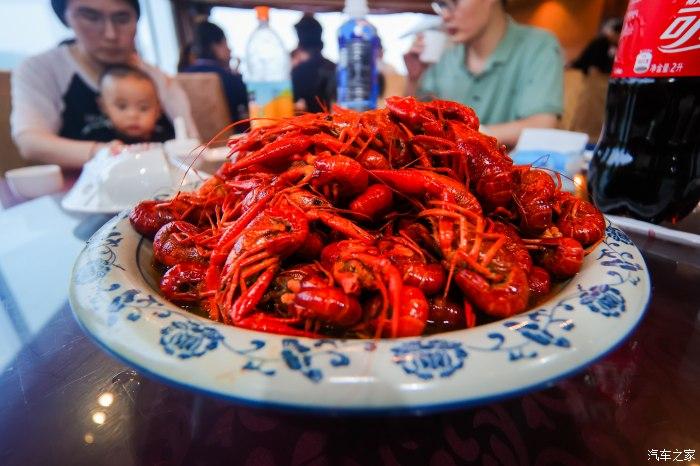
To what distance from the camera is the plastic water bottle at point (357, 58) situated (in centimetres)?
299

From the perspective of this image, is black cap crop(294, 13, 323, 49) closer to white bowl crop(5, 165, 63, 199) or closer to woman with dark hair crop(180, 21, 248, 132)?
woman with dark hair crop(180, 21, 248, 132)

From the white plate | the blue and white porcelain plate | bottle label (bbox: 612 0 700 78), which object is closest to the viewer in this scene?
the blue and white porcelain plate

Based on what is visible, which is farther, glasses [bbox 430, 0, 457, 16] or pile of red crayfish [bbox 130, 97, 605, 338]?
glasses [bbox 430, 0, 457, 16]

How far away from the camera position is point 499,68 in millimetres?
3980

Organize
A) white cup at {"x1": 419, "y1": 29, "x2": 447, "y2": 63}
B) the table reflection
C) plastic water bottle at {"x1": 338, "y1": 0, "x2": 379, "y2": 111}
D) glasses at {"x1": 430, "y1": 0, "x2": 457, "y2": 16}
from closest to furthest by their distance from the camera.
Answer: the table reflection < plastic water bottle at {"x1": 338, "y1": 0, "x2": 379, "y2": 111} < glasses at {"x1": 430, "y1": 0, "x2": 457, "y2": 16} < white cup at {"x1": 419, "y1": 29, "x2": 447, "y2": 63}

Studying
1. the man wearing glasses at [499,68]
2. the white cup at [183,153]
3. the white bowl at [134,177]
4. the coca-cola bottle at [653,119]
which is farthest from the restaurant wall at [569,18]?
the white bowl at [134,177]

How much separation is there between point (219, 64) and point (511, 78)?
12.2 feet

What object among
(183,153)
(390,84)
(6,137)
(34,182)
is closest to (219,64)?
(390,84)

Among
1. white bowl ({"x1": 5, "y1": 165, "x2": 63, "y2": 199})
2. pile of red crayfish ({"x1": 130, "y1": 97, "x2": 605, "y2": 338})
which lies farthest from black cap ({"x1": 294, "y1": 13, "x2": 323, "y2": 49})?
pile of red crayfish ({"x1": 130, "y1": 97, "x2": 605, "y2": 338})

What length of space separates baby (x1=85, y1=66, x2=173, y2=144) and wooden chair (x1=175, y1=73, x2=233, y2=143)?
64cm

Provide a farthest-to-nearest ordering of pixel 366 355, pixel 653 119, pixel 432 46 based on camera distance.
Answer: pixel 432 46, pixel 653 119, pixel 366 355

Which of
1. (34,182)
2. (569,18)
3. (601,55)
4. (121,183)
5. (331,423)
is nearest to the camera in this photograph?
(331,423)

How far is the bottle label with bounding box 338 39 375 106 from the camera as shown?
3.03 meters

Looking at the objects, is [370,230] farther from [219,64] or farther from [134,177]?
[219,64]
